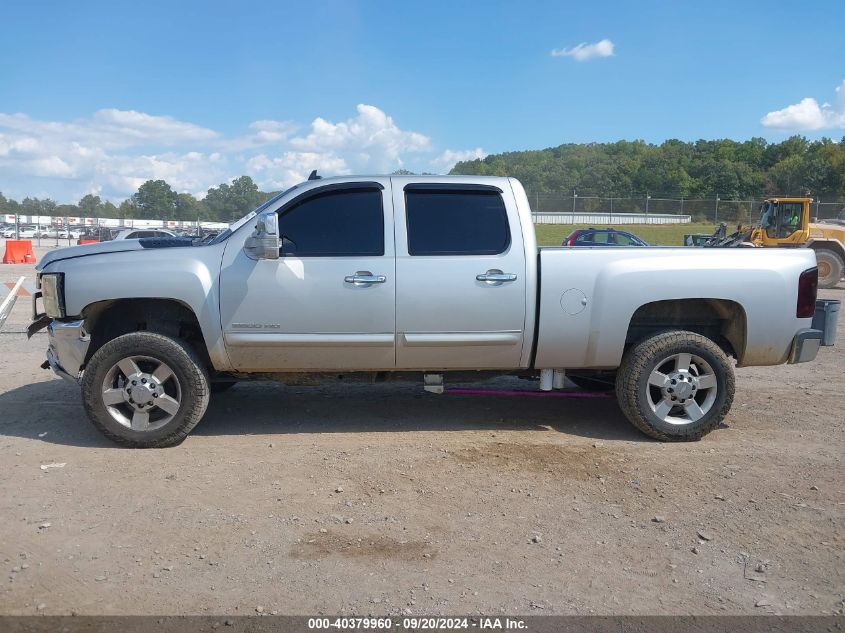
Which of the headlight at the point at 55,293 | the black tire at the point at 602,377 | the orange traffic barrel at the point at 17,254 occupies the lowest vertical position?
the black tire at the point at 602,377

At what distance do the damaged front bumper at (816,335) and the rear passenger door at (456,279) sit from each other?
213 cm

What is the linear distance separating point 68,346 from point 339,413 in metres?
2.17

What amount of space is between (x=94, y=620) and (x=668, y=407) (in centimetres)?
403

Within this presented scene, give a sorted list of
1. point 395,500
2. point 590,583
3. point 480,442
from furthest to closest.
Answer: point 480,442 → point 395,500 → point 590,583

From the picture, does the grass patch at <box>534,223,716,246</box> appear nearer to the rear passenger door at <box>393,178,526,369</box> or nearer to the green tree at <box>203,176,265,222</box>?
the green tree at <box>203,176,265,222</box>

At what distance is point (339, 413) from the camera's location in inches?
234

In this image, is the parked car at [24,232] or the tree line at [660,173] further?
the tree line at [660,173]

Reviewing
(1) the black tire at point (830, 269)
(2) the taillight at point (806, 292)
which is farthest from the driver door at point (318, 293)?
(1) the black tire at point (830, 269)

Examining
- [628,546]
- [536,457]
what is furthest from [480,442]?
[628,546]

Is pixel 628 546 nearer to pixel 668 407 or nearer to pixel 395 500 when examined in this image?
pixel 395 500

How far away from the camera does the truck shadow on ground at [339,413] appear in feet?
18.0

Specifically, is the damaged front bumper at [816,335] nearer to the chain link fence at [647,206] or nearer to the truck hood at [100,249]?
the truck hood at [100,249]

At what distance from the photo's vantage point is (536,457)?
16.0 ft

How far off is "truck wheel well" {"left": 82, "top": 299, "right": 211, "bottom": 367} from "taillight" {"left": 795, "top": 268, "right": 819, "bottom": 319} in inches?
177
